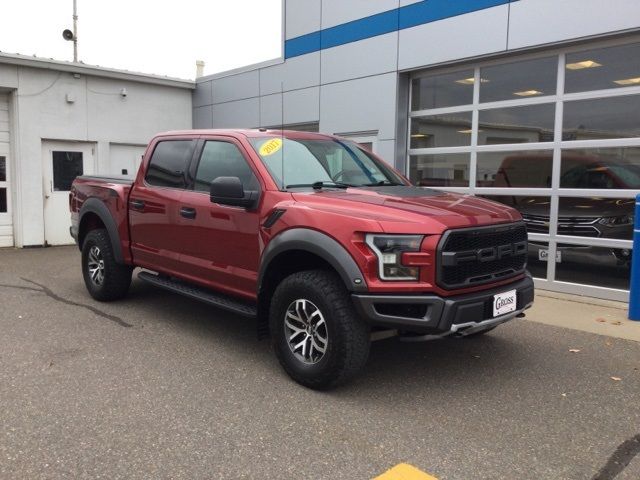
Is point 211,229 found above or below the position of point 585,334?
above

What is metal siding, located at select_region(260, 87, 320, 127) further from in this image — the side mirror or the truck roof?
the side mirror

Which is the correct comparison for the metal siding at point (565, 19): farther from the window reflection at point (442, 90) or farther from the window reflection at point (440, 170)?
the window reflection at point (440, 170)

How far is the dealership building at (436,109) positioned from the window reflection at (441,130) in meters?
0.02

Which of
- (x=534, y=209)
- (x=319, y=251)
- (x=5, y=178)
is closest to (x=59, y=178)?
(x=5, y=178)

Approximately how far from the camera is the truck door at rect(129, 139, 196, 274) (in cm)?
530

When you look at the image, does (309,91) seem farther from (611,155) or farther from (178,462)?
(178,462)

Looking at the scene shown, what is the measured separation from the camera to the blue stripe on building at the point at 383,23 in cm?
819

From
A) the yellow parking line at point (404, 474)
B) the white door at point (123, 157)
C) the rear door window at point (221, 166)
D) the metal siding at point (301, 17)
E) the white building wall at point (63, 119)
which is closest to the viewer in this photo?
the yellow parking line at point (404, 474)

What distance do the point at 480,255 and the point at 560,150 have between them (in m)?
4.33

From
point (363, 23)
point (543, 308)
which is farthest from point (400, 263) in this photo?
point (363, 23)

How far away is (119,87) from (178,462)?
11298 millimetres

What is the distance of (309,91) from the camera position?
10758 millimetres

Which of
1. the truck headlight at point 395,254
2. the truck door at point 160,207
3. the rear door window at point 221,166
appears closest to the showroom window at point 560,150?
the truck headlight at point 395,254

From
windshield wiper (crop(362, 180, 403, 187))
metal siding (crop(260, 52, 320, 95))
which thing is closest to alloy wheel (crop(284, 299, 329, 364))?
windshield wiper (crop(362, 180, 403, 187))
